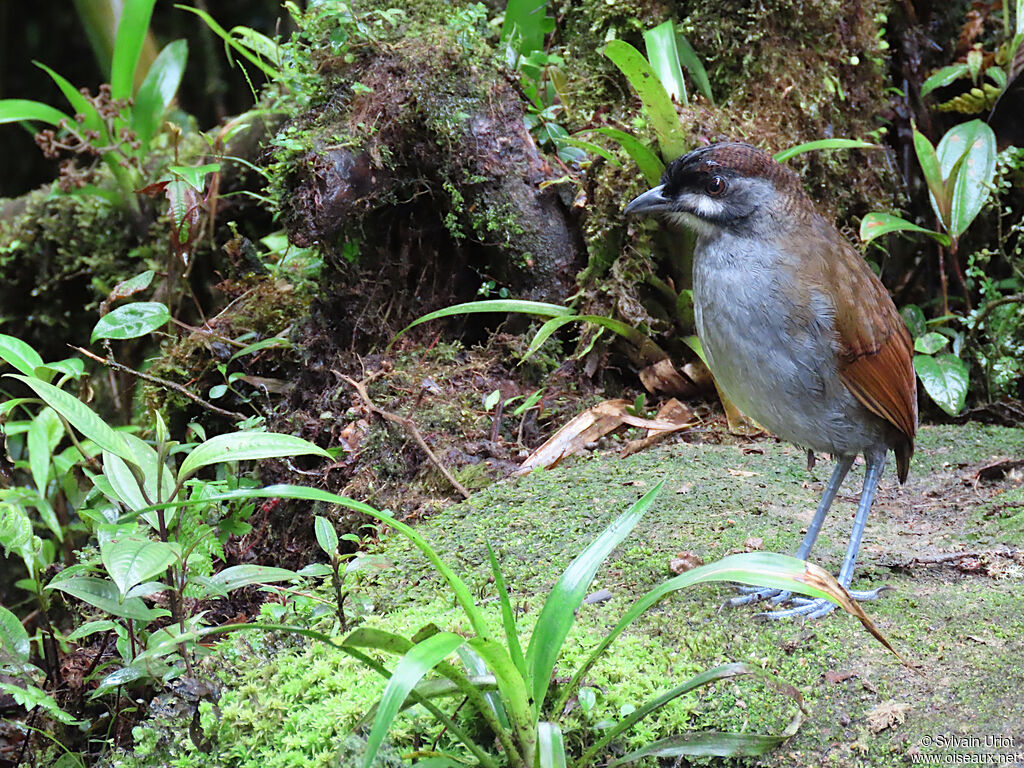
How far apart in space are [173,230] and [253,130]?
58.1 inches

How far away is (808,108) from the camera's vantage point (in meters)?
4.81

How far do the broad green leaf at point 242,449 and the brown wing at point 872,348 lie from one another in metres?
1.64

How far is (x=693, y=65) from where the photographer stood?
15.6 ft

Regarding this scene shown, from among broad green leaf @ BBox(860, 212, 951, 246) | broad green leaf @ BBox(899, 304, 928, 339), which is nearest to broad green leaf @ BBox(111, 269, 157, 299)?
broad green leaf @ BBox(860, 212, 951, 246)

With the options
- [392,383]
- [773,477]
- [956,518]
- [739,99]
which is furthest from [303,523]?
[739,99]

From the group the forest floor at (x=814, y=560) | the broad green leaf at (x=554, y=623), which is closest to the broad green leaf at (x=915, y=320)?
the forest floor at (x=814, y=560)

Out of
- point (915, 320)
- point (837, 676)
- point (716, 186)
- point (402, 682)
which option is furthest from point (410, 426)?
point (915, 320)

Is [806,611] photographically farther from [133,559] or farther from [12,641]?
[12,641]

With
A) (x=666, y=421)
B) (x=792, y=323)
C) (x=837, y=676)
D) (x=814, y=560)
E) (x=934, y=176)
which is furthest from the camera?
(x=934, y=176)

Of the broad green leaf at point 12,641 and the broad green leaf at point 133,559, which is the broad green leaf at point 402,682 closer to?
the broad green leaf at point 133,559

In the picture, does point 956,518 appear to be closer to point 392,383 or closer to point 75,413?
point 392,383

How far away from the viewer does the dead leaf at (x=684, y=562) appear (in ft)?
9.33

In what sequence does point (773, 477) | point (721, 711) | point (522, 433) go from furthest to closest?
point (522, 433)
point (773, 477)
point (721, 711)

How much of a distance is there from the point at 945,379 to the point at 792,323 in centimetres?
217
